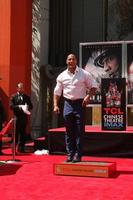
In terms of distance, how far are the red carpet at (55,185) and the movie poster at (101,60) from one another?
12.8ft

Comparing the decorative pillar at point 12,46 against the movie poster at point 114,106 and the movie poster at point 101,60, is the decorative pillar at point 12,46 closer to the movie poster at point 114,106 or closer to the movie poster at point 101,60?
the movie poster at point 101,60

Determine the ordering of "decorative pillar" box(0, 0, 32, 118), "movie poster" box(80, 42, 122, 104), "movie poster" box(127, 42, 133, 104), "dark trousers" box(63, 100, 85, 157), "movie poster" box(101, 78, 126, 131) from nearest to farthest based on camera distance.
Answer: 1. "dark trousers" box(63, 100, 85, 157)
2. "movie poster" box(101, 78, 126, 131)
3. "movie poster" box(127, 42, 133, 104)
4. "movie poster" box(80, 42, 122, 104)
5. "decorative pillar" box(0, 0, 32, 118)

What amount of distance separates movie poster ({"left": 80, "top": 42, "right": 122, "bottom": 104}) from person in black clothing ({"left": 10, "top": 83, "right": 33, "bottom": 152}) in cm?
170

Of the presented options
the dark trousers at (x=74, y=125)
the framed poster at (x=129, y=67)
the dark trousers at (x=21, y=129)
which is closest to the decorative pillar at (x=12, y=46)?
the dark trousers at (x=21, y=129)

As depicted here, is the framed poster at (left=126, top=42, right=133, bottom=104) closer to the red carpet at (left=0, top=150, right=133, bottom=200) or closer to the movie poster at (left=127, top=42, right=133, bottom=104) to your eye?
the movie poster at (left=127, top=42, right=133, bottom=104)

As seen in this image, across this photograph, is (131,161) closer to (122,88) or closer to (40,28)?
(122,88)

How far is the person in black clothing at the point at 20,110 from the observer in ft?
38.0

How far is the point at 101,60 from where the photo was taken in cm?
1248

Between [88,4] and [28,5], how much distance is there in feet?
8.01

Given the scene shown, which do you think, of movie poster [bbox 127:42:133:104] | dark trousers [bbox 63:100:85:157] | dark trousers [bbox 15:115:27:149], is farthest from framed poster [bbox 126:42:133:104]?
dark trousers [bbox 63:100:85:157]

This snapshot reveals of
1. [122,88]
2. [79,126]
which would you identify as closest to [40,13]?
[122,88]

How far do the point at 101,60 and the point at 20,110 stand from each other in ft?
8.06

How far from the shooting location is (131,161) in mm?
10008

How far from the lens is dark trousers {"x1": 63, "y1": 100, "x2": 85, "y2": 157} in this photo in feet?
26.1
